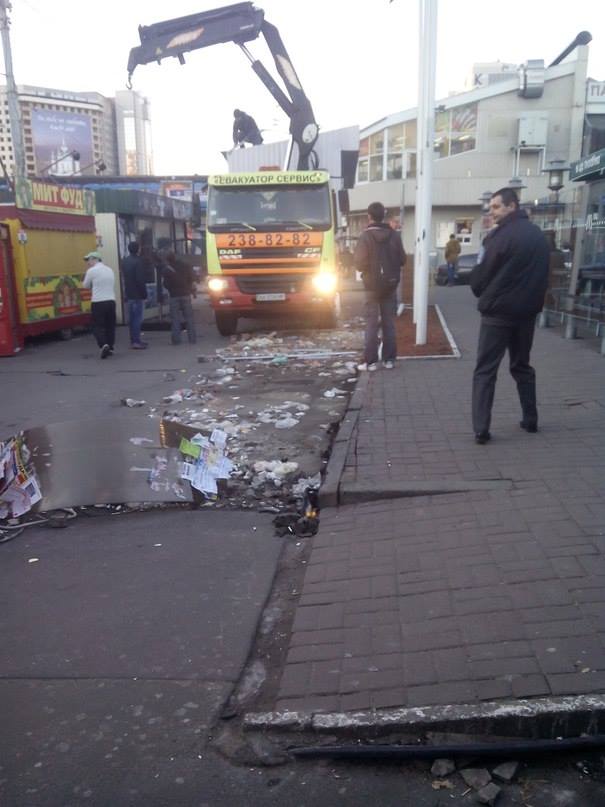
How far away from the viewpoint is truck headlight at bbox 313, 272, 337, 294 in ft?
45.6

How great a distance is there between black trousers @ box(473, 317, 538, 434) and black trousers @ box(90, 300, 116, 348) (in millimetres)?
8612

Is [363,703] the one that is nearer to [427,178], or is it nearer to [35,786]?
[35,786]

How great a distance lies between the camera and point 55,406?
8.98m

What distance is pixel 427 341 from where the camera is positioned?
477 inches

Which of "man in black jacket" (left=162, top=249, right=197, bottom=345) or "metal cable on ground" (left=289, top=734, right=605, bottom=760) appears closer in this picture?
"metal cable on ground" (left=289, top=734, right=605, bottom=760)

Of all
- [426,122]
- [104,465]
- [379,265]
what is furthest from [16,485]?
[426,122]

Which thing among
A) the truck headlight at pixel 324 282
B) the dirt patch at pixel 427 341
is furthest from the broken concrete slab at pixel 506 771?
the truck headlight at pixel 324 282

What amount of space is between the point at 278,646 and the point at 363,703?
736 mm

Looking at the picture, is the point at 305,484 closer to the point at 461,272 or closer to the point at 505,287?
the point at 505,287

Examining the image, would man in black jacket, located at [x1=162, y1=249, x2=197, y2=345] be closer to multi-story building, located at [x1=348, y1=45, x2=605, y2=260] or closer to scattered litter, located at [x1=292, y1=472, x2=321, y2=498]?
scattered litter, located at [x1=292, y1=472, x2=321, y2=498]

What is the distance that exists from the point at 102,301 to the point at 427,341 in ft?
19.0

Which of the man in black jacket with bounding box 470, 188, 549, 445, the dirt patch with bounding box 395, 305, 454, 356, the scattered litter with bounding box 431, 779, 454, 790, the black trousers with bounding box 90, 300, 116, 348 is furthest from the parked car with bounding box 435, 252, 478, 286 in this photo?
the scattered litter with bounding box 431, 779, 454, 790

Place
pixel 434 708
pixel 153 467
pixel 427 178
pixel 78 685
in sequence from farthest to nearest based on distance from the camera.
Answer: pixel 427 178 < pixel 153 467 < pixel 78 685 < pixel 434 708

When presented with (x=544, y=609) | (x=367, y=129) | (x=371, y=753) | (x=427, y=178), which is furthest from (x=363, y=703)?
(x=367, y=129)
